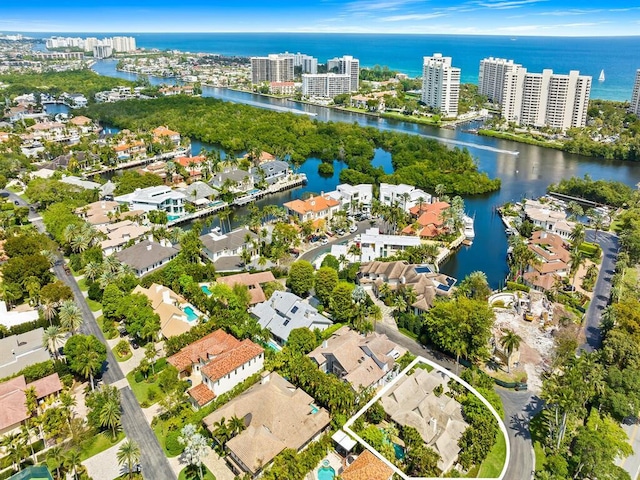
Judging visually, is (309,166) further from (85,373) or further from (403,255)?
(85,373)

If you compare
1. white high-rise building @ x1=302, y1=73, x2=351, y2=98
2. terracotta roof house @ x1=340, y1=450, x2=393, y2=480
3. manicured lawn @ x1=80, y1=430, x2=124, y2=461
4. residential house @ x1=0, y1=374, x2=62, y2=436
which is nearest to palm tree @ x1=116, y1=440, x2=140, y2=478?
manicured lawn @ x1=80, y1=430, x2=124, y2=461

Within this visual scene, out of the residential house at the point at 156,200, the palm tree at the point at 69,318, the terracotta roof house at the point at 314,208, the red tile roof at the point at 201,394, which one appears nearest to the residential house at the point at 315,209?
the terracotta roof house at the point at 314,208

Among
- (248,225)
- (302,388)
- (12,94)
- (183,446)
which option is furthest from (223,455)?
(12,94)

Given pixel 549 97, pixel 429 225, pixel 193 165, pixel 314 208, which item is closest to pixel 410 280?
pixel 429 225

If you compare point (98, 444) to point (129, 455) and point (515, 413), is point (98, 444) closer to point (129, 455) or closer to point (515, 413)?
point (129, 455)

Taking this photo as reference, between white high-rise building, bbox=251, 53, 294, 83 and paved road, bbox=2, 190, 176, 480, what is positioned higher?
white high-rise building, bbox=251, 53, 294, 83

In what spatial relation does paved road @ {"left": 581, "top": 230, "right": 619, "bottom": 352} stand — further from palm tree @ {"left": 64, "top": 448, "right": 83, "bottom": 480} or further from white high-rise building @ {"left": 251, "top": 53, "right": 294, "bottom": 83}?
white high-rise building @ {"left": 251, "top": 53, "right": 294, "bottom": 83}
